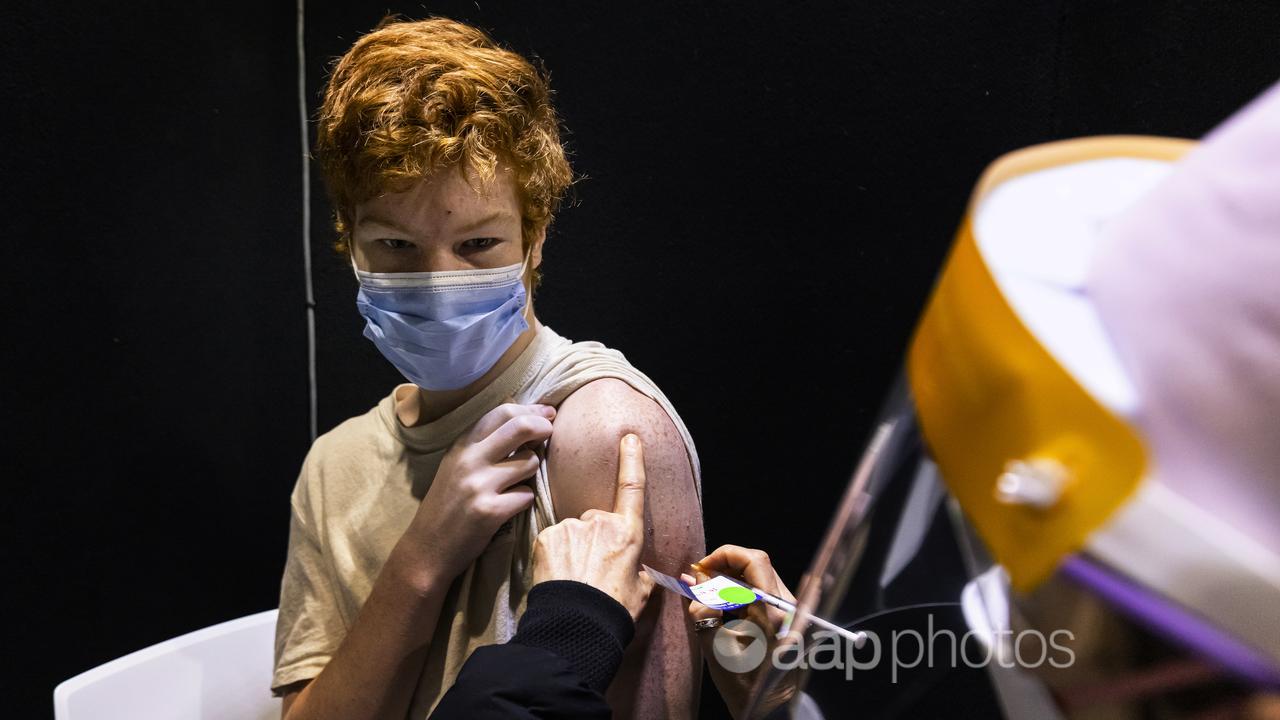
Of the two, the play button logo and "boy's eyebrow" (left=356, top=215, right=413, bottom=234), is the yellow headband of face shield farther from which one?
"boy's eyebrow" (left=356, top=215, right=413, bottom=234)

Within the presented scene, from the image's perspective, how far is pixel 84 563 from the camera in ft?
6.68

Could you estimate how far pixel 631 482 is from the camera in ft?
4.24

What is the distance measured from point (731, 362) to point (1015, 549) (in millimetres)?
1566

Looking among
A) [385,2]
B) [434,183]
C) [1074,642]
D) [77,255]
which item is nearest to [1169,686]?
[1074,642]

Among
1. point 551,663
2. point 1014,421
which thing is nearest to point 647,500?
point 551,663

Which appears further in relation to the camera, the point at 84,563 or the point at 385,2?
the point at 385,2

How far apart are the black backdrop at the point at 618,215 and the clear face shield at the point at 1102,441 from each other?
1.26m

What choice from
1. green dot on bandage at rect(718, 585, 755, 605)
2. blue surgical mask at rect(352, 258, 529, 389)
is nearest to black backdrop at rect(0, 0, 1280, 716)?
blue surgical mask at rect(352, 258, 529, 389)

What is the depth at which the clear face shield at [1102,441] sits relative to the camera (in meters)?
0.50

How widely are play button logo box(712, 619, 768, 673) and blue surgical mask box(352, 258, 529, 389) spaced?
51 centimetres

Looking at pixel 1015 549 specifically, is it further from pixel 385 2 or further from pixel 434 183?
pixel 385 2

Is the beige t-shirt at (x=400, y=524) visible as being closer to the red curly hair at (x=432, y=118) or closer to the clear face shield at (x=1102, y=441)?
the red curly hair at (x=432, y=118)

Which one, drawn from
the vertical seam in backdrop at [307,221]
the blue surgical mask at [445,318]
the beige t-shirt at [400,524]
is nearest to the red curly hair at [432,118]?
the blue surgical mask at [445,318]

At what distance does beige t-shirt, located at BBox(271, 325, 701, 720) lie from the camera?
4.54 ft
